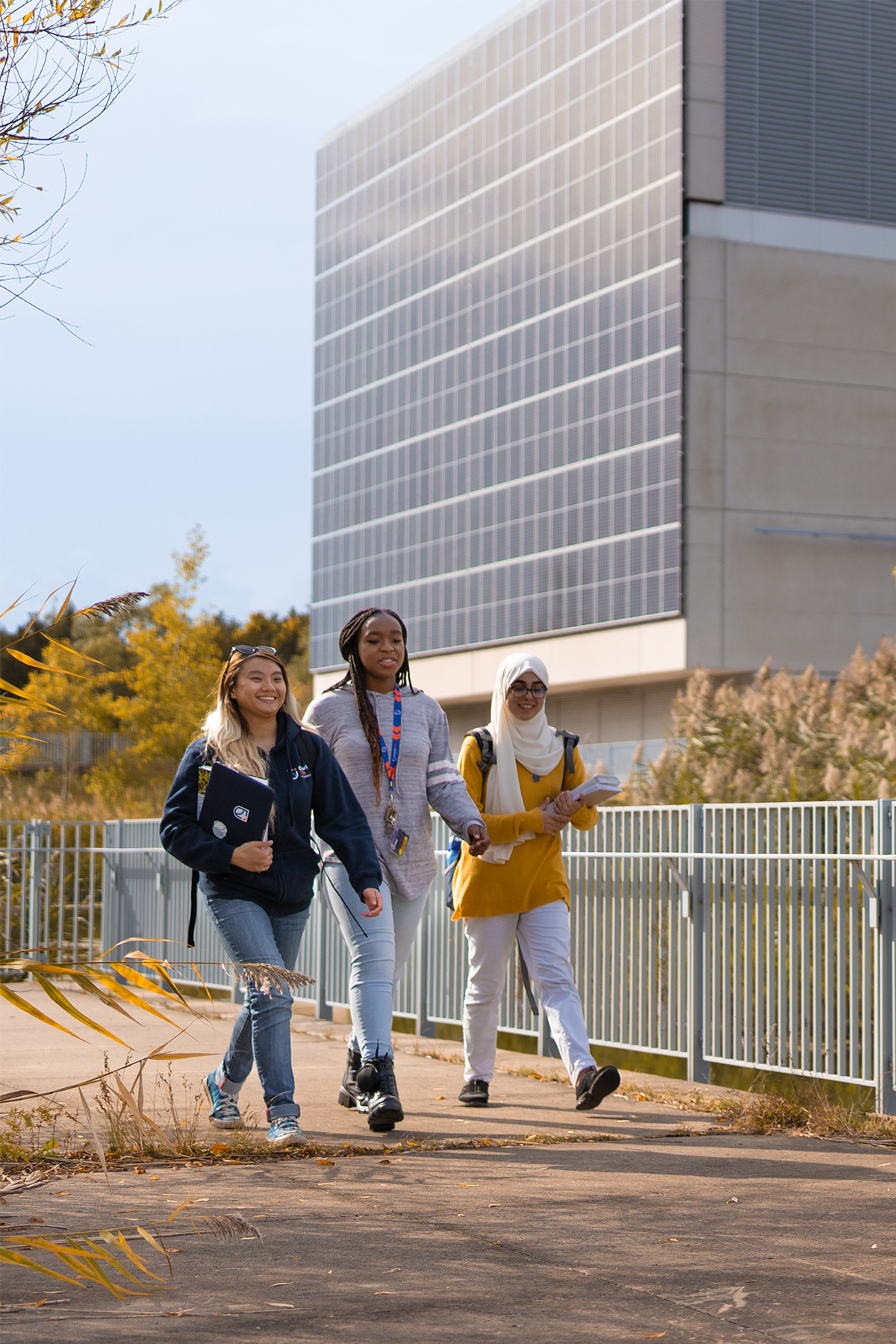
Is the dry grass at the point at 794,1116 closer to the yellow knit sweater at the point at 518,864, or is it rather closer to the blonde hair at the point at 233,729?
the yellow knit sweater at the point at 518,864

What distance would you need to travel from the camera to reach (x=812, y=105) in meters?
42.7

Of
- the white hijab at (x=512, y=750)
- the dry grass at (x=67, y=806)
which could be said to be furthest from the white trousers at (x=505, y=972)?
the dry grass at (x=67, y=806)

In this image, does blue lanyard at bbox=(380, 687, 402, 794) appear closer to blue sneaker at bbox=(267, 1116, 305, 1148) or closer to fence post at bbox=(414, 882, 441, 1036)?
blue sneaker at bbox=(267, 1116, 305, 1148)

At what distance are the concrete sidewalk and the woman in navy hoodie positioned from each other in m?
0.39

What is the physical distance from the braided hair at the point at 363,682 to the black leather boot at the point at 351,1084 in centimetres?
101

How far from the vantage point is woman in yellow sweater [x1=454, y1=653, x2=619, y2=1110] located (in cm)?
684

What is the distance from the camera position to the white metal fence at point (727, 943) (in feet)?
23.4

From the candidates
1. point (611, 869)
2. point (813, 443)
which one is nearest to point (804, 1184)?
point (611, 869)

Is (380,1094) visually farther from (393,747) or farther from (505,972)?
(393,747)

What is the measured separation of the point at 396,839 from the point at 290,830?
697 millimetres

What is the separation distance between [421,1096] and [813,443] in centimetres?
3796

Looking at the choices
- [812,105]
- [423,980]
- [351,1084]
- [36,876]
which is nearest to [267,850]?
[351,1084]

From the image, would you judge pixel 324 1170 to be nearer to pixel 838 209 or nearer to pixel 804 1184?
pixel 804 1184

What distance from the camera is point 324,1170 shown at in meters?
5.39
